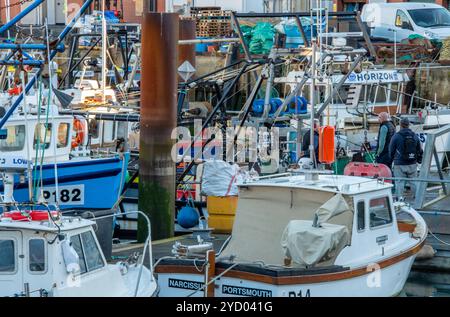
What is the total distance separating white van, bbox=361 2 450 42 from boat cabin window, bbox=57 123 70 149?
13.9 m

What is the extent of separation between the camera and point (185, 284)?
1120 centimetres

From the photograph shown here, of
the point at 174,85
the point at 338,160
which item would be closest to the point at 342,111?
the point at 338,160

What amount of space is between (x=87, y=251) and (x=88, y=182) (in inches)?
257

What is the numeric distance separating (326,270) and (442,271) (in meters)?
2.87

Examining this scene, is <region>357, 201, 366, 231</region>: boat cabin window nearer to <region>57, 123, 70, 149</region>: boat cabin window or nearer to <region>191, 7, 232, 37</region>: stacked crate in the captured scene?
<region>57, 123, 70, 149</region>: boat cabin window

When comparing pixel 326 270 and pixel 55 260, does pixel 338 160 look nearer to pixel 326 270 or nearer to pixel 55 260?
pixel 326 270

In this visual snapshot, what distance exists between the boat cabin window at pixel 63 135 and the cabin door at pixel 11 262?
6892 millimetres

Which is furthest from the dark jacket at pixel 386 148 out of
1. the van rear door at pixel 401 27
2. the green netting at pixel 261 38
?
the van rear door at pixel 401 27

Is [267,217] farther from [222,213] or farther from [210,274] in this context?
[222,213]

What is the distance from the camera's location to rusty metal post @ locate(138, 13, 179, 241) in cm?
1477

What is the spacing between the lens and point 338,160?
1794cm

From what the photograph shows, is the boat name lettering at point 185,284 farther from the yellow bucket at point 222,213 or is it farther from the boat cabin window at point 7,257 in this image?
the yellow bucket at point 222,213

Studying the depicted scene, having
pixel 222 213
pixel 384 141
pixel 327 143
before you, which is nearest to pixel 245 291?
pixel 327 143

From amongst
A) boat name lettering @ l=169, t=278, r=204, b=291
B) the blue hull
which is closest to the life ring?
the blue hull
